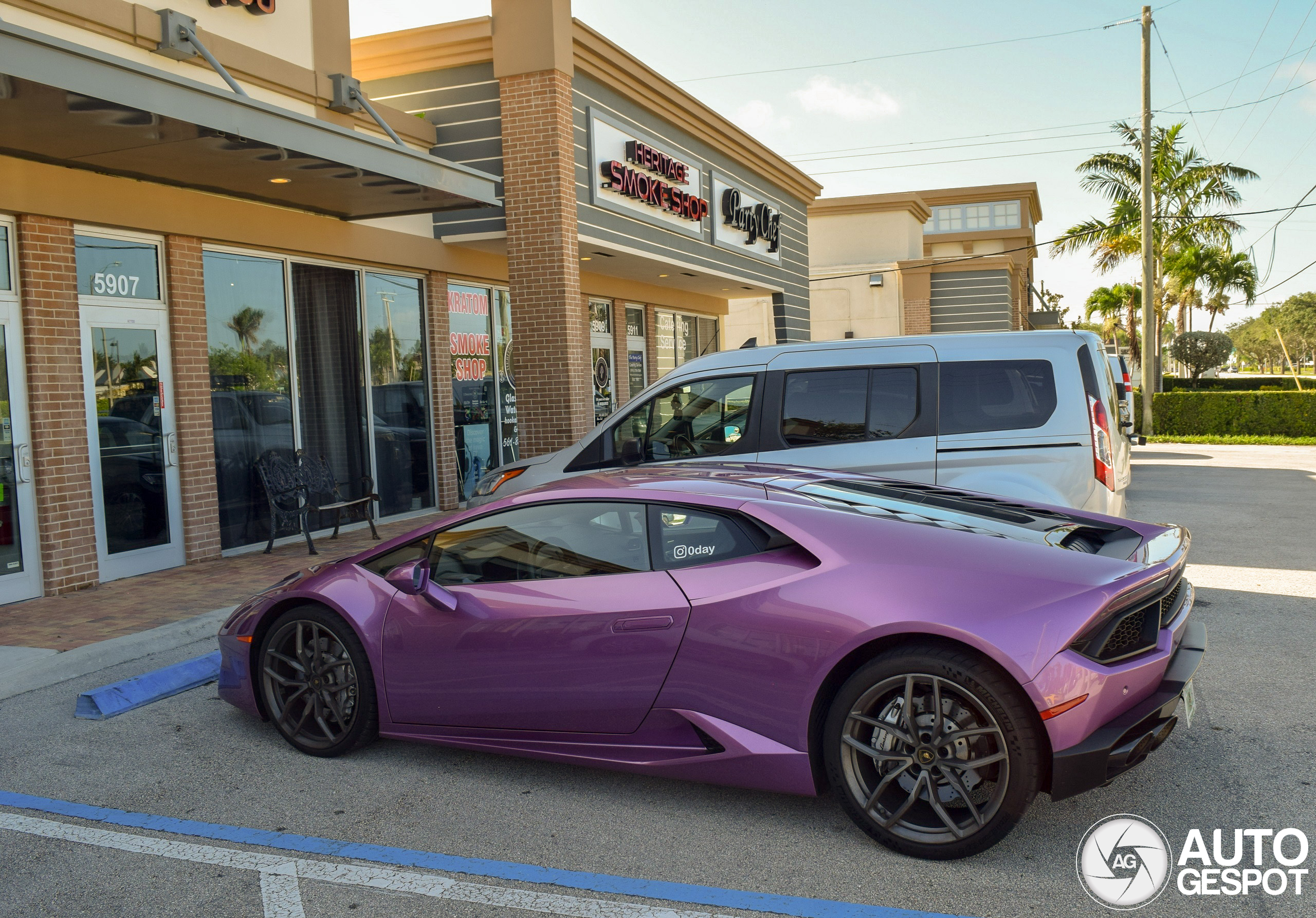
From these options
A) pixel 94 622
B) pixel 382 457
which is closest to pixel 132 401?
pixel 94 622

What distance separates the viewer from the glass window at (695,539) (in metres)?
3.96

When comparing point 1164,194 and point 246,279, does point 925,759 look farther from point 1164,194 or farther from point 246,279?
point 1164,194

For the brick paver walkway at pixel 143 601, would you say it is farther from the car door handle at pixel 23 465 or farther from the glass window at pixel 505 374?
the glass window at pixel 505 374

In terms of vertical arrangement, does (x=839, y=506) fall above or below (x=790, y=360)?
below

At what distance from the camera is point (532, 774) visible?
4555mm

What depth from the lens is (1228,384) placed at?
42156 millimetres

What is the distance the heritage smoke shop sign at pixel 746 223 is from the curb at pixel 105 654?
12.4 meters

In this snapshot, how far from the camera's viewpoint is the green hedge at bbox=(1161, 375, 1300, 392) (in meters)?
36.7

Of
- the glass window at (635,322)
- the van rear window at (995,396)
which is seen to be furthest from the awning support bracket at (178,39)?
the glass window at (635,322)

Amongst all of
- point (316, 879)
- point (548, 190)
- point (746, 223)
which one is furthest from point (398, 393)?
point (316, 879)

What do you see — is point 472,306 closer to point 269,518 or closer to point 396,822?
point 269,518

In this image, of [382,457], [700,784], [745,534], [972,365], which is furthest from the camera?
[382,457]

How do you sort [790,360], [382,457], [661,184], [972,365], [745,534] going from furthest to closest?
[661,184], [382,457], [790,360], [972,365], [745,534]

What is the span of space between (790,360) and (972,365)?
4.30 ft
